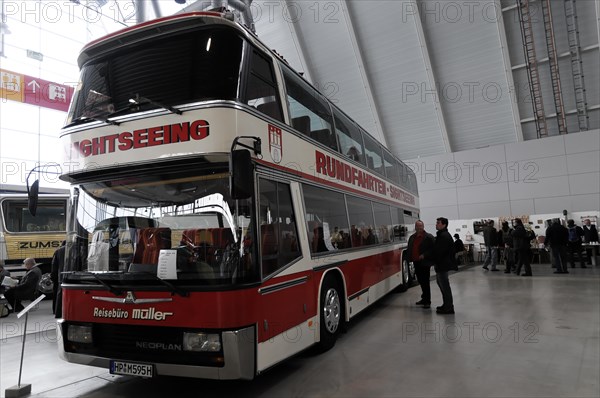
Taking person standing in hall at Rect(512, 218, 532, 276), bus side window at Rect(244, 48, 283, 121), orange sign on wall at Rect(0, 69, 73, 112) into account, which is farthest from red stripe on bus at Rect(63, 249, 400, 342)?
orange sign on wall at Rect(0, 69, 73, 112)

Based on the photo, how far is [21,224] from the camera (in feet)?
32.9

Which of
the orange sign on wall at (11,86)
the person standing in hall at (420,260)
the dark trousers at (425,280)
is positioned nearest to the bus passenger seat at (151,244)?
the person standing in hall at (420,260)

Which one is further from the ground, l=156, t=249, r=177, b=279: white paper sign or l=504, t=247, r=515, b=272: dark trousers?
l=156, t=249, r=177, b=279: white paper sign

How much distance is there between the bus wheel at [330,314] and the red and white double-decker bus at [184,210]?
37 cm

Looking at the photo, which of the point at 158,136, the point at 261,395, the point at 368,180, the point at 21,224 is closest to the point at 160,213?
the point at 158,136

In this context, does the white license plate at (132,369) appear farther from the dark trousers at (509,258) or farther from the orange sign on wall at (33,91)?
the orange sign on wall at (33,91)

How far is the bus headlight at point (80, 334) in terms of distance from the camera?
342 cm

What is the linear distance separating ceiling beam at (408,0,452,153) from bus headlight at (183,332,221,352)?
16982mm

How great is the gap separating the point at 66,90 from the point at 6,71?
2096 millimetres

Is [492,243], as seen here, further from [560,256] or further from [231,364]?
[231,364]

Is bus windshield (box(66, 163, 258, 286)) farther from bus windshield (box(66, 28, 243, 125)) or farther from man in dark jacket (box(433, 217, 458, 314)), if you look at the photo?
man in dark jacket (box(433, 217, 458, 314))

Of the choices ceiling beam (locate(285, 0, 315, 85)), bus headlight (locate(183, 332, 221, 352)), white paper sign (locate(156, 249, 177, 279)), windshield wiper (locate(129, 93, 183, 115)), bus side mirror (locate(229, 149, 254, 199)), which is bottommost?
bus headlight (locate(183, 332, 221, 352))

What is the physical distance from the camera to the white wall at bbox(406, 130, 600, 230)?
51.8ft

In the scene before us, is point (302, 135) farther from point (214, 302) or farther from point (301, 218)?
point (214, 302)
